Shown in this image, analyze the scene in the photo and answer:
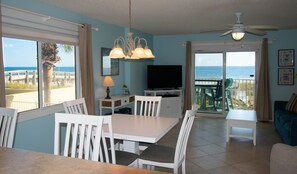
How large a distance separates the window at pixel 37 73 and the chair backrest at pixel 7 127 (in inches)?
52.1

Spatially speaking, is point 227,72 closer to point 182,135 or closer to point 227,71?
point 227,71

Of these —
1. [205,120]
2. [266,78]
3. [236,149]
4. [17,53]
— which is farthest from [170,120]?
[266,78]

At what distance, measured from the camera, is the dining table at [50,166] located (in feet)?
3.41

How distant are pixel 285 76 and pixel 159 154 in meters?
4.91

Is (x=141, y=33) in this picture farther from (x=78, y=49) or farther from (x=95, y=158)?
(x=95, y=158)

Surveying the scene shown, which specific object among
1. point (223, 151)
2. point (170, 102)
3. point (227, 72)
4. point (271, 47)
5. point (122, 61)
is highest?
point (271, 47)

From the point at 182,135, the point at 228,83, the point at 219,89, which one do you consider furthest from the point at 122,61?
the point at 182,135

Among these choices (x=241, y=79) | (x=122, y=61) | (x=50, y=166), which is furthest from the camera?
(x=241, y=79)

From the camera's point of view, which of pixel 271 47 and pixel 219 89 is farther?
pixel 219 89

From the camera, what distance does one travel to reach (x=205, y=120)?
21.1 feet

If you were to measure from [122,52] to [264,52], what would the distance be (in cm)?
470

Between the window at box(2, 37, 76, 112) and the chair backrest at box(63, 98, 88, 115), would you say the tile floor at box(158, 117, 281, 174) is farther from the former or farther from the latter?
the window at box(2, 37, 76, 112)

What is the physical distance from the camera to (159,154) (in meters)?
2.63

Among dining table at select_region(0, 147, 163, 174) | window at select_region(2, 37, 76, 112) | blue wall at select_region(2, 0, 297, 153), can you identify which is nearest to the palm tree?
window at select_region(2, 37, 76, 112)
